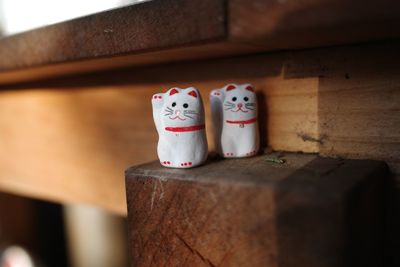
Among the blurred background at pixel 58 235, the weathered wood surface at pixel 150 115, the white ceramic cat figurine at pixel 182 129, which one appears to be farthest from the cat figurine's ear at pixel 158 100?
the blurred background at pixel 58 235

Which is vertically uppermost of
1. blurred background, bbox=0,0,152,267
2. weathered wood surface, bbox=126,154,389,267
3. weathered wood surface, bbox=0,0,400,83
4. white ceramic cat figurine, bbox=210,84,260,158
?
weathered wood surface, bbox=0,0,400,83

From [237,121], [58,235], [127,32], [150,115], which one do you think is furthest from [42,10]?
[58,235]

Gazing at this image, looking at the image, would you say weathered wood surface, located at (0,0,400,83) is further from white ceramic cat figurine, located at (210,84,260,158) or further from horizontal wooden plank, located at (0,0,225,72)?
white ceramic cat figurine, located at (210,84,260,158)

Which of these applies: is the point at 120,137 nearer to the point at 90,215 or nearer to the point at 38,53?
the point at 38,53


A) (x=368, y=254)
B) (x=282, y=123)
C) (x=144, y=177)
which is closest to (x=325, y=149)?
(x=282, y=123)

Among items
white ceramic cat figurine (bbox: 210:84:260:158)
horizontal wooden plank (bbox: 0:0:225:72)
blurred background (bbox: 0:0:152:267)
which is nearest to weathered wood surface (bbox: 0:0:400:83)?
horizontal wooden plank (bbox: 0:0:225:72)

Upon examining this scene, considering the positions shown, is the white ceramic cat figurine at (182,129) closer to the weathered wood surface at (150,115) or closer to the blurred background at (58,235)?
the weathered wood surface at (150,115)

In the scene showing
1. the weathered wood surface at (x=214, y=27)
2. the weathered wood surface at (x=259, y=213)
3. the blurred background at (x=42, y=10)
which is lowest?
the weathered wood surface at (x=259, y=213)
